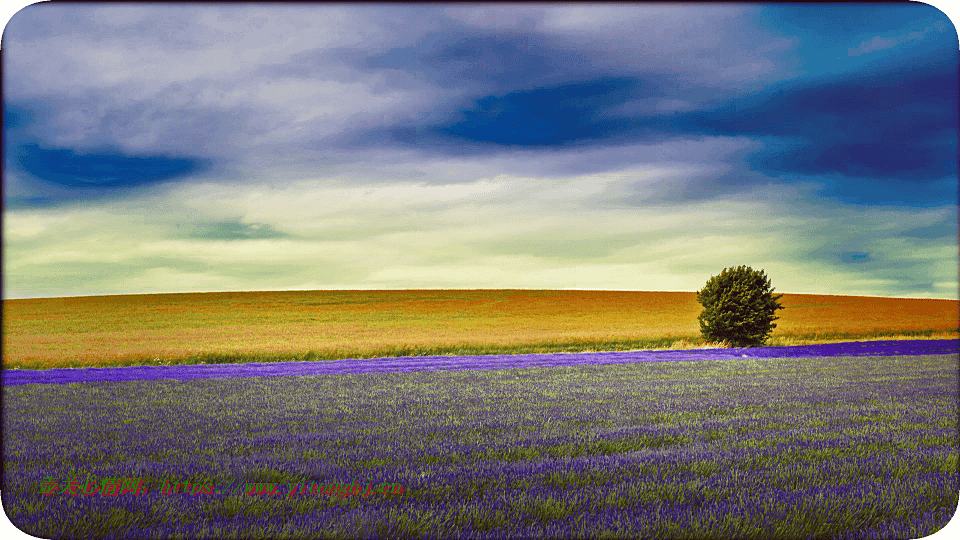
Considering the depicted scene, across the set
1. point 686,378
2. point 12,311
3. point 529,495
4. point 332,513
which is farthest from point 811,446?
point 12,311

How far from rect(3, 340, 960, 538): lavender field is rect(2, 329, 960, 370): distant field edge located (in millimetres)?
11092

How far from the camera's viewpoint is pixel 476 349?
90.4 ft

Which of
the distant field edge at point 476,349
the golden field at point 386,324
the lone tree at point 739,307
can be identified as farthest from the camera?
the lone tree at point 739,307

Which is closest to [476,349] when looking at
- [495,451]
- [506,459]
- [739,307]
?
[739,307]

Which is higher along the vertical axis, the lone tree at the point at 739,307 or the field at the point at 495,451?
the lone tree at the point at 739,307

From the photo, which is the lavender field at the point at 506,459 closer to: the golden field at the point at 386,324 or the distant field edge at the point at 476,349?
the golden field at the point at 386,324

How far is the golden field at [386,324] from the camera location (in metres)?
26.4

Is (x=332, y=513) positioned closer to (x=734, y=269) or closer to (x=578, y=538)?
(x=578, y=538)

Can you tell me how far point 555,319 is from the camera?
143ft

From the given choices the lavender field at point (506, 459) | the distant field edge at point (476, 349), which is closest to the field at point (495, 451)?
the lavender field at point (506, 459)

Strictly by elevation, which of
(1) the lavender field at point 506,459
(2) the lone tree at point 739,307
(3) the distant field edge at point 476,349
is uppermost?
(2) the lone tree at point 739,307

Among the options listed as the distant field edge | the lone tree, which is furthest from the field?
the lone tree

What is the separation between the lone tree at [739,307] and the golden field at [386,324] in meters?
1.40

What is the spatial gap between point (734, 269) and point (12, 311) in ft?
179
